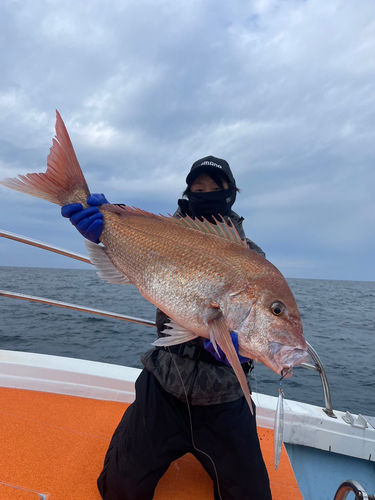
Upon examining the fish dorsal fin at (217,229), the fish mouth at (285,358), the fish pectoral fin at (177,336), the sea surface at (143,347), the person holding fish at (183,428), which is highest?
the fish dorsal fin at (217,229)

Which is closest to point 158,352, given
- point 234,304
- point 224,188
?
point 234,304

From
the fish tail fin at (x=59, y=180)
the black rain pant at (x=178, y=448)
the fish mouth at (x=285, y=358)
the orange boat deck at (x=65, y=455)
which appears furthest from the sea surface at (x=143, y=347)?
the fish tail fin at (x=59, y=180)

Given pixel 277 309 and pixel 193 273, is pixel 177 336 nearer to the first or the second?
pixel 193 273

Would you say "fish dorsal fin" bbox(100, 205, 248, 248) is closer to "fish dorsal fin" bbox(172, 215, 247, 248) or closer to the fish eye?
"fish dorsal fin" bbox(172, 215, 247, 248)

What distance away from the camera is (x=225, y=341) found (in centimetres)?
154

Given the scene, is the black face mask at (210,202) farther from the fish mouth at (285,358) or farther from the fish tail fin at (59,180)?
the fish mouth at (285,358)

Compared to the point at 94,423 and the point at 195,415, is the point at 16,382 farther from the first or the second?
the point at 195,415

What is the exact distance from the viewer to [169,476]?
2213 mm

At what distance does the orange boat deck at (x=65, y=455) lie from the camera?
197 centimetres

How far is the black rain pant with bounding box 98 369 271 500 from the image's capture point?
1.91 metres

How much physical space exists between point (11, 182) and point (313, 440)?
10.5ft

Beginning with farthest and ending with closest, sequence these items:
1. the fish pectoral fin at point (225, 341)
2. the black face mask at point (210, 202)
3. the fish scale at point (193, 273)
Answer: the black face mask at point (210, 202) → the fish scale at point (193, 273) → the fish pectoral fin at point (225, 341)

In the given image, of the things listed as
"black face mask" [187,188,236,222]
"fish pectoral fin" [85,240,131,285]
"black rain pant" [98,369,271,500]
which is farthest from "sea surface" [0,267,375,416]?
"fish pectoral fin" [85,240,131,285]

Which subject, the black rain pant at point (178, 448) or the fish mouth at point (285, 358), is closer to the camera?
the fish mouth at point (285, 358)
